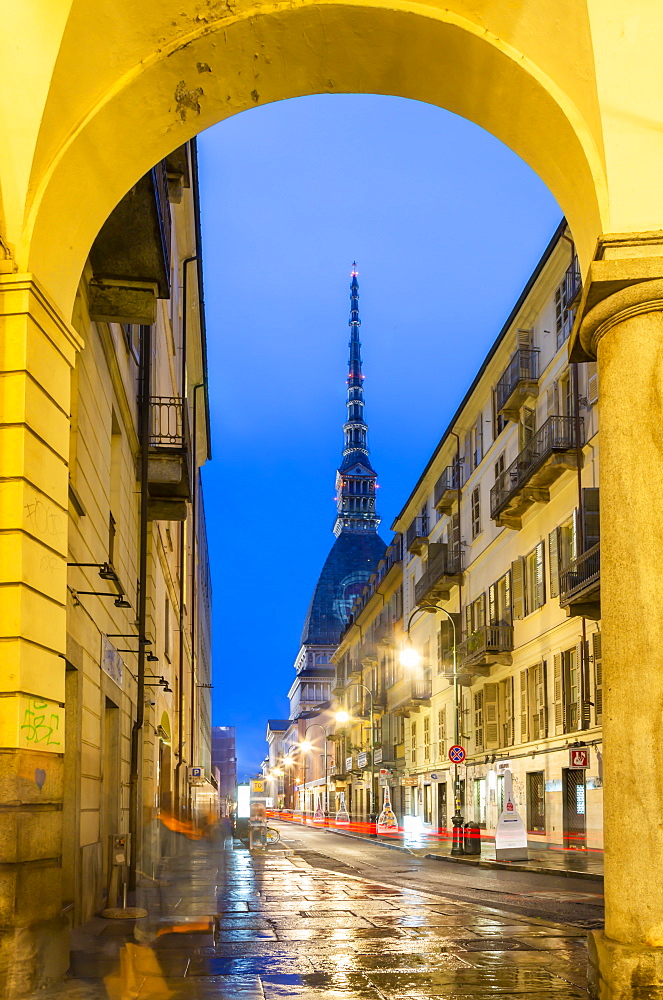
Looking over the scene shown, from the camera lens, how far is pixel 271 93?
32.3 feet

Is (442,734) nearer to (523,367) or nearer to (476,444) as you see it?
(476,444)

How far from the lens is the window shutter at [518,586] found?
119 ft

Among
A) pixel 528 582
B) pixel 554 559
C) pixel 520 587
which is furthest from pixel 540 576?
pixel 520 587

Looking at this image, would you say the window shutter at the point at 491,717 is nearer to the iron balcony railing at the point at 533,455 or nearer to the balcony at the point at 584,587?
the iron balcony railing at the point at 533,455

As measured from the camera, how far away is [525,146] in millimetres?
9555

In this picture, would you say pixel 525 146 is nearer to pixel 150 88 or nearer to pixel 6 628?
pixel 150 88

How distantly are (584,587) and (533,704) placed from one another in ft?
32.2

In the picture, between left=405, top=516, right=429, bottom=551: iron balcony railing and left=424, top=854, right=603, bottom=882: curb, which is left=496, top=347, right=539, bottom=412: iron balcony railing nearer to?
left=424, top=854, right=603, bottom=882: curb

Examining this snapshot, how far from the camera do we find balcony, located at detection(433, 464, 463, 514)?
154 ft

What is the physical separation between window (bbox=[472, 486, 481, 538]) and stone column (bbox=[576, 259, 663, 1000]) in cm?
3531

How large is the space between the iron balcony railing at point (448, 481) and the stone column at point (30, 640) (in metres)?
38.7

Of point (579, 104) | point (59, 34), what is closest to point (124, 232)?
point (59, 34)

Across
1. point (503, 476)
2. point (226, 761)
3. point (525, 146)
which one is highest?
point (503, 476)

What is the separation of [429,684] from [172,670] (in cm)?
2275
